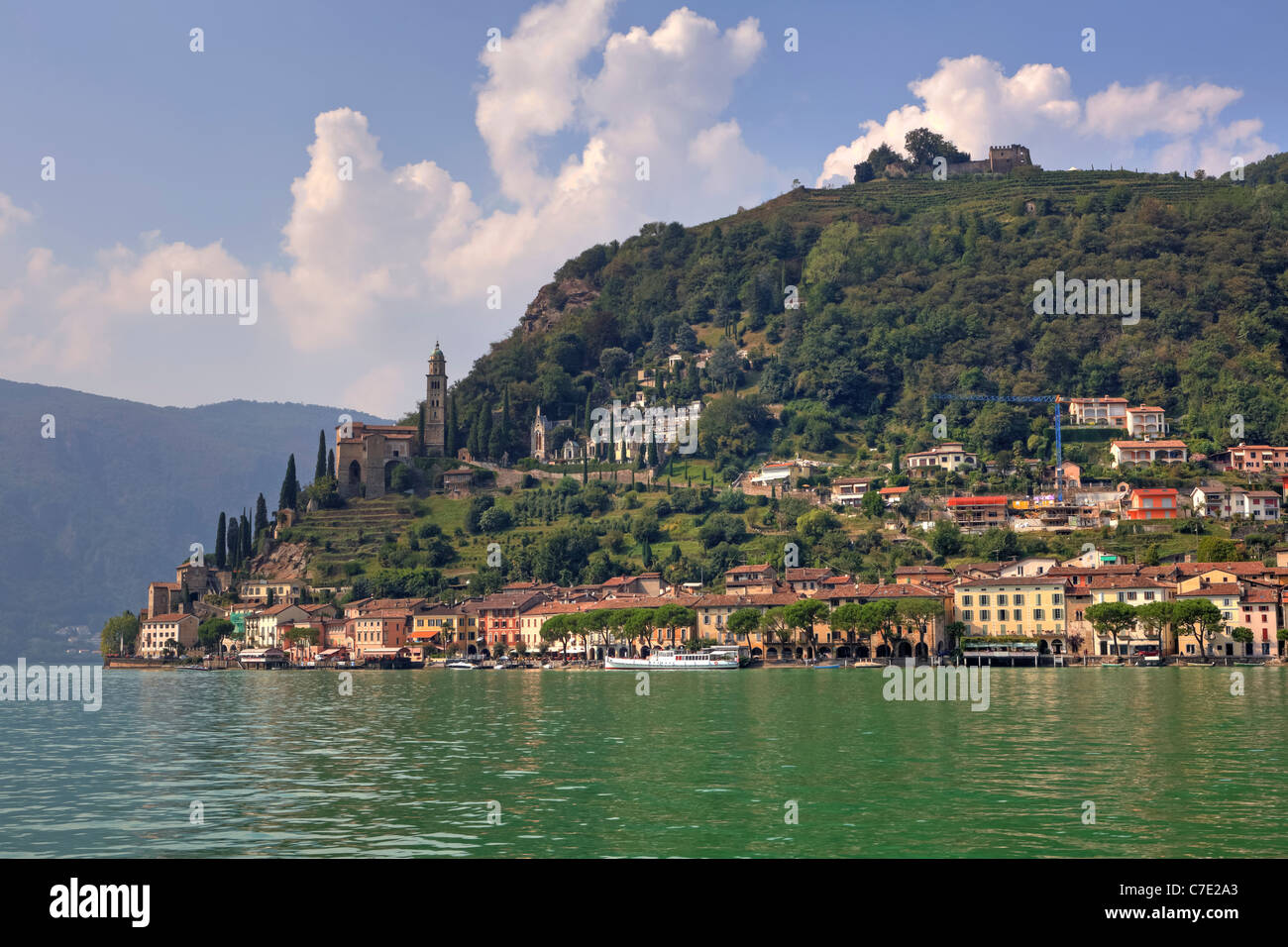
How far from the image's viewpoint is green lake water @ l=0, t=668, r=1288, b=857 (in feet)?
71.9

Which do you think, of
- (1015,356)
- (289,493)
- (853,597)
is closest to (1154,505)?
(853,597)

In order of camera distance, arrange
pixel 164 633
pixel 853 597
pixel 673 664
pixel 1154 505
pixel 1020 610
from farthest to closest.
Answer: pixel 164 633 → pixel 1154 505 → pixel 853 597 → pixel 673 664 → pixel 1020 610

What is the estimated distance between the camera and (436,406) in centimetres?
17700

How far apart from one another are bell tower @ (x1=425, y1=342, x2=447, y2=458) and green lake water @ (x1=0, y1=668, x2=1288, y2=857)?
11493 centimetres

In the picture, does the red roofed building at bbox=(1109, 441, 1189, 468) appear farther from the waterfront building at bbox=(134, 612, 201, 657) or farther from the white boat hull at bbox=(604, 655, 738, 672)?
the waterfront building at bbox=(134, 612, 201, 657)

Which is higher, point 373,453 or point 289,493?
point 373,453

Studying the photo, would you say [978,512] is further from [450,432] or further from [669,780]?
[669,780]

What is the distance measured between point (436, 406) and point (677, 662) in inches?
3190

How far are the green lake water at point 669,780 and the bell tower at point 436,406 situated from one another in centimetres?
11493

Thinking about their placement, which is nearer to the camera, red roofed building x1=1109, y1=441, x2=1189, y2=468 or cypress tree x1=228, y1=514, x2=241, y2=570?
red roofed building x1=1109, y1=441, x2=1189, y2=468

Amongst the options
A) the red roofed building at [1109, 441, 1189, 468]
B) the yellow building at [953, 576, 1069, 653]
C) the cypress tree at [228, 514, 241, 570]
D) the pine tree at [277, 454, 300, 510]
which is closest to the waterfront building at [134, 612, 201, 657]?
the cypress tree at [228, 514, 241, 570]

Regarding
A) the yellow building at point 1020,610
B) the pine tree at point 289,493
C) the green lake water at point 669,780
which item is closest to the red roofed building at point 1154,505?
the yellow building at point 1020,610
